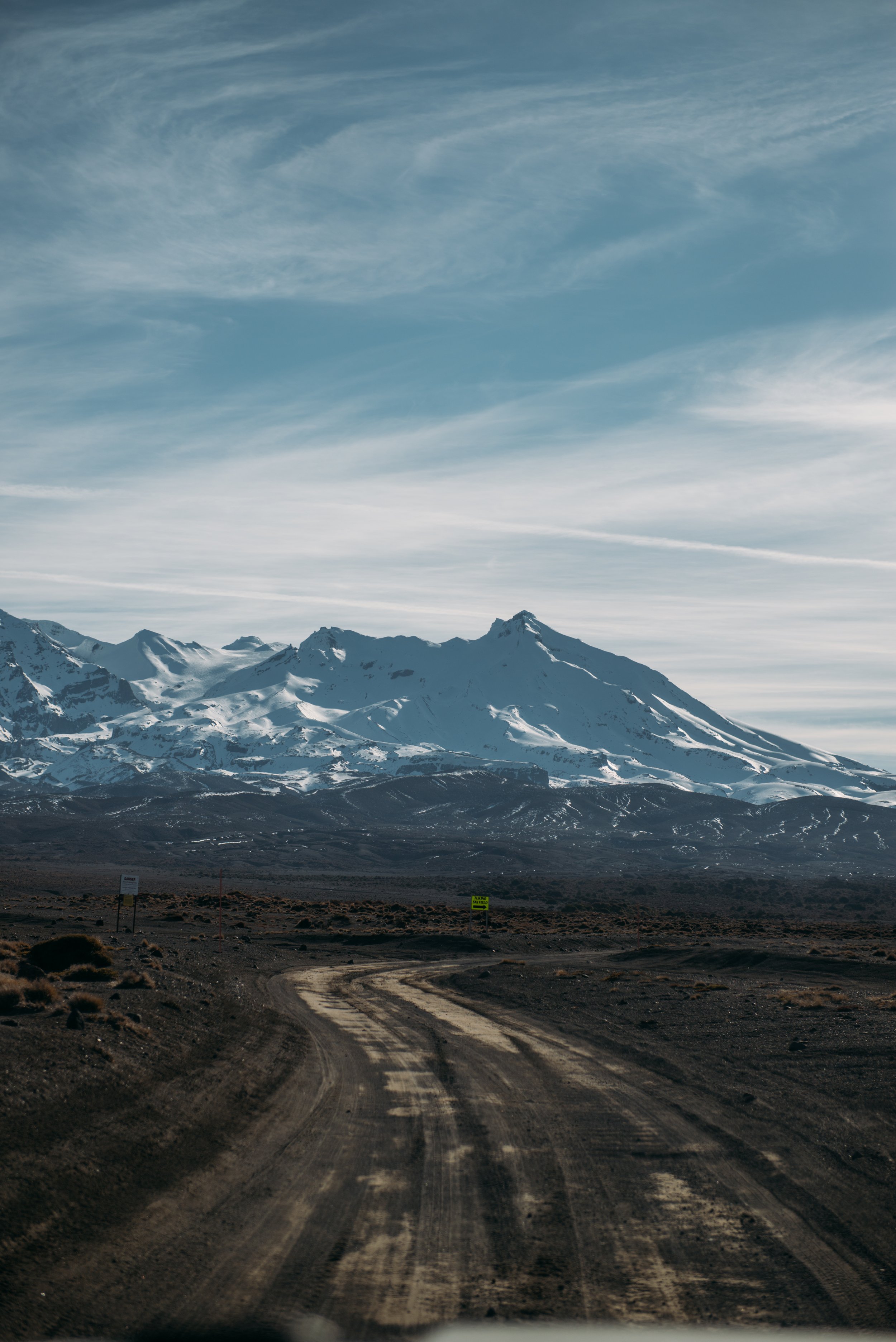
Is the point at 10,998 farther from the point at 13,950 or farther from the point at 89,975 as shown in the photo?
the point at 13,950

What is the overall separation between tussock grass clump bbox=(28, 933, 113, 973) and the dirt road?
11122 mm

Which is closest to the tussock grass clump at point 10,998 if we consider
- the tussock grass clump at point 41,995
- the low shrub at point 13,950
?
the tussock grass clump at point 41,995

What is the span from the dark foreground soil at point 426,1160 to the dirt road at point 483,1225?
34 millimetres

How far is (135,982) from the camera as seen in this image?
2152 cm

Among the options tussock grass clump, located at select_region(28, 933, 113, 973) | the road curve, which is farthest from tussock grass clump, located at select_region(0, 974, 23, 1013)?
tussock grass clump, located at select_region(28, 933, 113, 973)

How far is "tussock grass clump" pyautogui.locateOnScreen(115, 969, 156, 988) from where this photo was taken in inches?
837

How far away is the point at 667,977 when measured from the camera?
35531 millimetres

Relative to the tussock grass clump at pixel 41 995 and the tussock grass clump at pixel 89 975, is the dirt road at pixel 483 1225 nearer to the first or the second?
the tussock grass clump at pixel 41 995

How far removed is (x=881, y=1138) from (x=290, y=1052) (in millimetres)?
9389

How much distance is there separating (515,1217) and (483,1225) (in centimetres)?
37

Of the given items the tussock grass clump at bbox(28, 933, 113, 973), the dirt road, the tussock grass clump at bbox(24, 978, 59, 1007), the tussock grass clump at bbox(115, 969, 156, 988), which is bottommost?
the tussock grass clump at bbox(28, 933, 113, 973)

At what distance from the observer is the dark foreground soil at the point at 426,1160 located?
766 cm

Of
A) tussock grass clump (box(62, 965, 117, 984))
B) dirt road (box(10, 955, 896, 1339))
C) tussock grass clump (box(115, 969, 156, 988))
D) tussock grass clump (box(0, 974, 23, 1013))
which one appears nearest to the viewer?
dirt road (box(10, 955, 896, 1339))

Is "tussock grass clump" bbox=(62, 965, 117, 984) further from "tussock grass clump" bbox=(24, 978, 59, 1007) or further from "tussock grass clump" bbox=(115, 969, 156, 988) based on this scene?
"tussock grass clump" bbox=(24, 978, 59, 1007)
